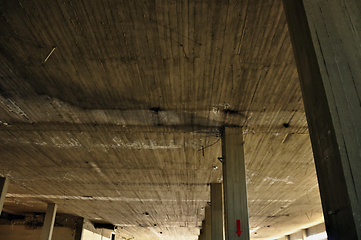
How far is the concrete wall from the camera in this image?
897 inches

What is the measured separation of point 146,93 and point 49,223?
14.7 meters

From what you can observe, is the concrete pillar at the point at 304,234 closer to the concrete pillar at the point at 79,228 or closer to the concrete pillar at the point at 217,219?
the concrete pillar at the point at 217,219

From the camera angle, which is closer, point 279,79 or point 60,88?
point 279,79

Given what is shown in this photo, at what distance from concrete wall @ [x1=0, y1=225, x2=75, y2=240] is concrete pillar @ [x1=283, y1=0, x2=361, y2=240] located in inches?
964

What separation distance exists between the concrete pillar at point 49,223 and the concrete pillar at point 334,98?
62.0ft

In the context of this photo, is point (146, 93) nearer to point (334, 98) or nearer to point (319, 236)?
point (334, 98)

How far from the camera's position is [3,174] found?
45.0 feet

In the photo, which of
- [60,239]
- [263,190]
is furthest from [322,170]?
[60,239]

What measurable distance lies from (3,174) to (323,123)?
48.9ft

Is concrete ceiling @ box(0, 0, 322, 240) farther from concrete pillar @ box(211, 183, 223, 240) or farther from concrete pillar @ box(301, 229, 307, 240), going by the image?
concrete pillar @ box(301, 229, 307, 240)

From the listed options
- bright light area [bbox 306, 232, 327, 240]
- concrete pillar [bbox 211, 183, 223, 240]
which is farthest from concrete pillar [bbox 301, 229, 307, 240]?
concrete pillar [bbox 211, 183, 223, 240]

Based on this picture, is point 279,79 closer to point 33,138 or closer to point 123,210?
point 33,138

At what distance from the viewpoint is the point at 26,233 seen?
22.9 meters

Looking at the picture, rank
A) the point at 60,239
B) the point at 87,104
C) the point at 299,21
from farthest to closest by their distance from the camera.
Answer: the point at 60,239 < the point at 87,104 < the point at 299,21
